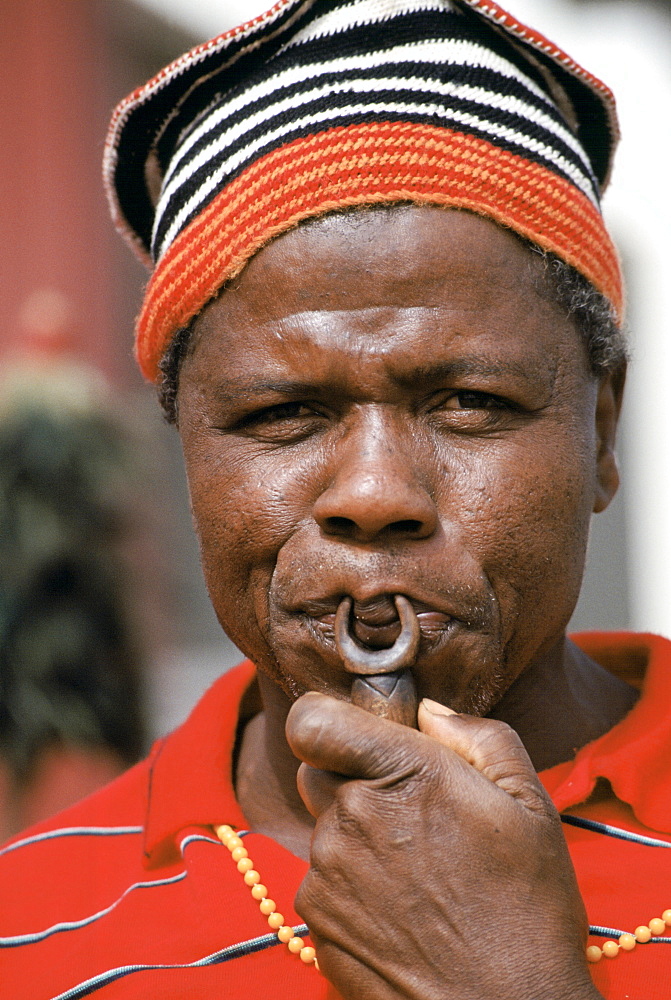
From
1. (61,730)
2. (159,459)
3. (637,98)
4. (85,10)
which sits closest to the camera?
(61,730)

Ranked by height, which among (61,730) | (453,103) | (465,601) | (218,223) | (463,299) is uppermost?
(453,103)

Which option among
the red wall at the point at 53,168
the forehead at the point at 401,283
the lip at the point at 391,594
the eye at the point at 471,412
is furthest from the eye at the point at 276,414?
the red wall at the point at 53,168

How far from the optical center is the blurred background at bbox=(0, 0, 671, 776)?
4902 mm

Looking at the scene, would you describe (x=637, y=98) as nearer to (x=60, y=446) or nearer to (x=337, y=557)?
(x=60, y=446)

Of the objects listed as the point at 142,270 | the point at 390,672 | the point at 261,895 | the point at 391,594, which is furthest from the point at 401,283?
the point at 142,270

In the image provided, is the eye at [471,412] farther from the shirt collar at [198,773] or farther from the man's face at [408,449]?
the shirt collar at [198,773]

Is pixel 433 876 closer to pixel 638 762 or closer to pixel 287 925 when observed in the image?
pixel 287 925

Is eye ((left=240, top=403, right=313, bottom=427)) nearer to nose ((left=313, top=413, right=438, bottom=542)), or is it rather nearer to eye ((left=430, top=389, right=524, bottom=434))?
nose ((left=313, top=413, right=438, bottom=542))

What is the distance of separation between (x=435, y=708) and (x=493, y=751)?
0.45ft

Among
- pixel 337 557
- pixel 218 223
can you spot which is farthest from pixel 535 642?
pixel 218 223

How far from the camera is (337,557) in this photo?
185 cm

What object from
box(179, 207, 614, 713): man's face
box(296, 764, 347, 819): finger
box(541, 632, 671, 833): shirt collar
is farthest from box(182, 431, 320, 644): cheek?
box(541, 632, 671, 833): shirt collar

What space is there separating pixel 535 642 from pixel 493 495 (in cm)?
29

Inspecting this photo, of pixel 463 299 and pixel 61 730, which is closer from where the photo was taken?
pixel 463 299
